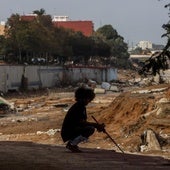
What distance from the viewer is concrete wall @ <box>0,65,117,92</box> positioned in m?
59.6

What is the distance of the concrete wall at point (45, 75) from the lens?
196ft

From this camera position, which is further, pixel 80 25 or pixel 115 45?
pixel 80 25

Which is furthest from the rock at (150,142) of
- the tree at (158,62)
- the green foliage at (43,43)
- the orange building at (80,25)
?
the orange building at (80,25)

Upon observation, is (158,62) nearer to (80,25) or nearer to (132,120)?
(132,120)

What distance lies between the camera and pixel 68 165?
6766 millimetres

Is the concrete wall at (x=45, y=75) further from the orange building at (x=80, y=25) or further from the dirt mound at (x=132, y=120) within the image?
the orange building at (x=80, y=25)

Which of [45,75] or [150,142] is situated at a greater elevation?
[150,142]

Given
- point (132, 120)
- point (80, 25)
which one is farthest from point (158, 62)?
point (80, 25)

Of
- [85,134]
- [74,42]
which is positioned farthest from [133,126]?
[74,42]

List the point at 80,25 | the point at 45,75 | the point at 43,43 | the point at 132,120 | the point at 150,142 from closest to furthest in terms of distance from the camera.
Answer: the point at 150,142, the point at 132,120, the point at 45,75, the point at 43,43, the point at 80,25

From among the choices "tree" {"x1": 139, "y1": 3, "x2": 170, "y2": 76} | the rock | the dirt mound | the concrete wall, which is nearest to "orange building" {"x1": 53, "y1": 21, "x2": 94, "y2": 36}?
the concrete wall

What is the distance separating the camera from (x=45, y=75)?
73500mm

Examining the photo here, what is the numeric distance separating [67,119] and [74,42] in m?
95.7

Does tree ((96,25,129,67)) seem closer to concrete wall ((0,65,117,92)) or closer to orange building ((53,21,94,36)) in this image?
orange building ((53,21,94,36))
